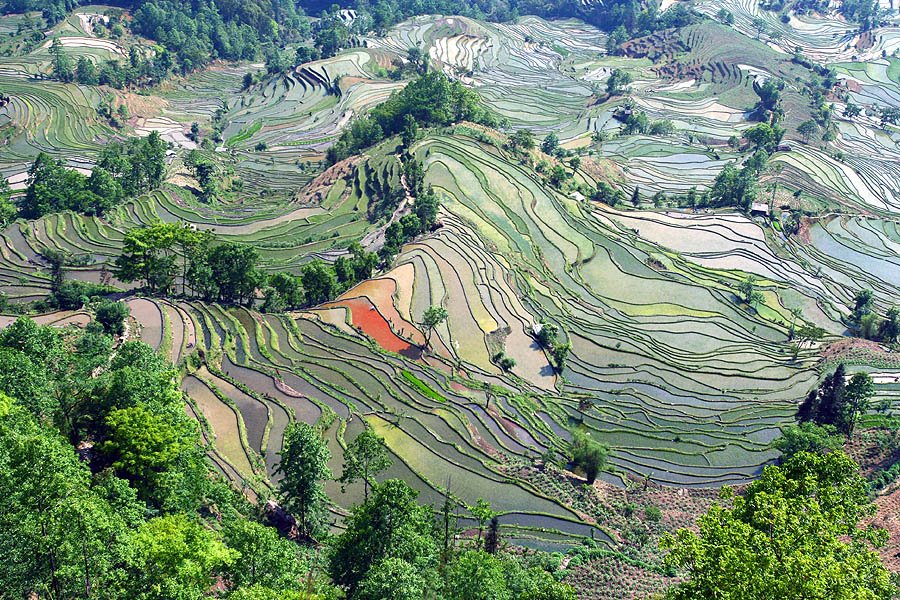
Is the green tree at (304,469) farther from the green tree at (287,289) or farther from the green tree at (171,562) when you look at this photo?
the green tree at (287,289)

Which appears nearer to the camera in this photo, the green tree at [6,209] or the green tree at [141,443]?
the green tree at [141,443]

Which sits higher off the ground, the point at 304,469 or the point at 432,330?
the point at 304,469

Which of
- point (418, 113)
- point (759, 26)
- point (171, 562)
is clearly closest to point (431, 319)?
point (171, 562)

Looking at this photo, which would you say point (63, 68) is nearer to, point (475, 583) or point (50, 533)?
point (50, 533)

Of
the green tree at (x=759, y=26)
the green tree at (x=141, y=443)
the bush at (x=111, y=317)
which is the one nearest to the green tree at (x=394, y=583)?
the green tree at (x=141, y=443)

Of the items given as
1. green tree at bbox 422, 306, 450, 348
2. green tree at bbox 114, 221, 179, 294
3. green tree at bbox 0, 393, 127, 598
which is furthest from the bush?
green tree at bbox 0, 393, 127, 598

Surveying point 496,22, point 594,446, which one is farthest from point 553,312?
point 496,22
